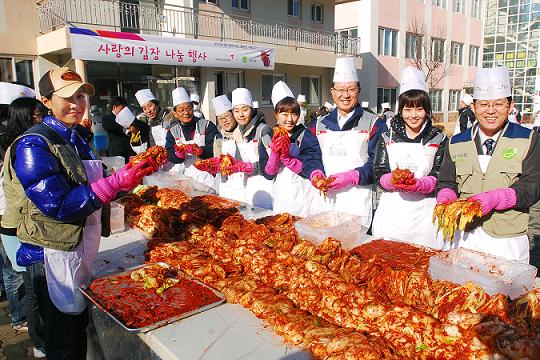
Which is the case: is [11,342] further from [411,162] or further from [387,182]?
[411,162]

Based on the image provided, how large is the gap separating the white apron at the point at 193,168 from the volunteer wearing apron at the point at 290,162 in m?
1.63

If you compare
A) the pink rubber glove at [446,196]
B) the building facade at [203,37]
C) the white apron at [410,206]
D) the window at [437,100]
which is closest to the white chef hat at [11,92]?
the white apron at [410,206]

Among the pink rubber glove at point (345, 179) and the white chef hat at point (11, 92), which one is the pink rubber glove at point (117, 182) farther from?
the white chef hat at point (11, 92)

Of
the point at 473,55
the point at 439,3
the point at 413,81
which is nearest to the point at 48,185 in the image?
the point at 413,81

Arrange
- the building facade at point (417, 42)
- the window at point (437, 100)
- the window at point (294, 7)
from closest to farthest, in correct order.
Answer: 1. the window at point (294, 7)
2. the building facade at point (417, 42)
3. the window at point (437, 100)

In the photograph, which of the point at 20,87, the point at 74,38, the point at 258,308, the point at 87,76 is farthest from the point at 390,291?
the point at 87,76

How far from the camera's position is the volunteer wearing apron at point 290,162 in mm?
4316

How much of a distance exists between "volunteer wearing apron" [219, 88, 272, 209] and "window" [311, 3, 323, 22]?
1901 centimetres

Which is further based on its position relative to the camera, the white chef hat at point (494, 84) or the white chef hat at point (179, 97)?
the white chef hat at point (179, 97)

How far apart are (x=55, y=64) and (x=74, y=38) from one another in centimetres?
359

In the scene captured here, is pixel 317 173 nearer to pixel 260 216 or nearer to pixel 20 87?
pixel 260 216

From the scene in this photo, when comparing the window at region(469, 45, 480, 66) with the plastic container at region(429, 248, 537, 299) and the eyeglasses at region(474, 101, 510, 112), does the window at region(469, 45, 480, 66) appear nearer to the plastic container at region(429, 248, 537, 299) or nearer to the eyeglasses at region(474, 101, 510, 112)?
the eyeglasses at region(474, 101, 510, 112)

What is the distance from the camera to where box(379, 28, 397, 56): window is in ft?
82.3

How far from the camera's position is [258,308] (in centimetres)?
220
